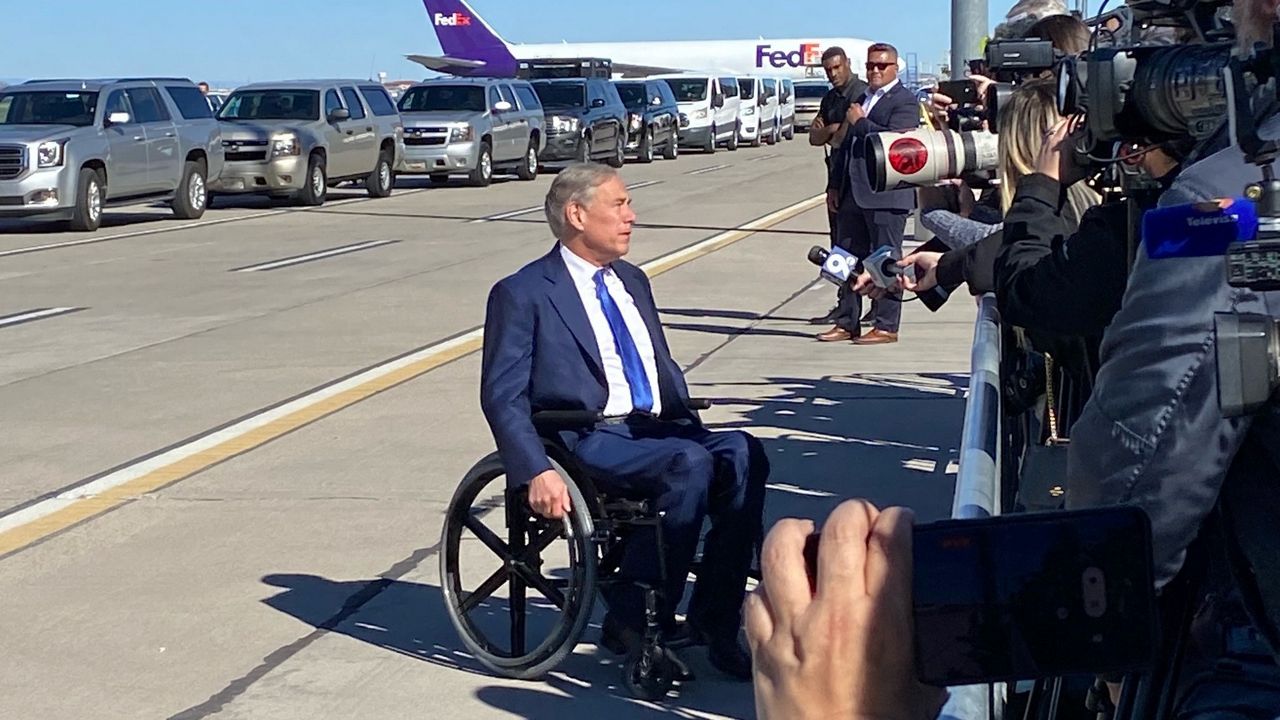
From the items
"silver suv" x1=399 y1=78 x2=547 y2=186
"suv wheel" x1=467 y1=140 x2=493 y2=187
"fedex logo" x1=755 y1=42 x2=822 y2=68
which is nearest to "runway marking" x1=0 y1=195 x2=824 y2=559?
"silver suv" x1=399 y1=78 x2=547 y2=186

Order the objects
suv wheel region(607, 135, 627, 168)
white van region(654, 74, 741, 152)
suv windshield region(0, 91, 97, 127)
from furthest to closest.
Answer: white van region(654, 74, 741, 152) → suv wheel region(607, 135, 627, 168) → suv windshield region(0, 91, 97, 127)

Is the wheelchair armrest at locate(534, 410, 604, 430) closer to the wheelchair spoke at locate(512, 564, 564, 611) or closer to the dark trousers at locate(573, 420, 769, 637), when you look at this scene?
the dark trousers at locate(573, 420, 769, 637)

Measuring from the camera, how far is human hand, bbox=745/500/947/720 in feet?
5.32

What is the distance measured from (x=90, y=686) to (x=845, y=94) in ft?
25.4

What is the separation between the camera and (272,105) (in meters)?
28.4

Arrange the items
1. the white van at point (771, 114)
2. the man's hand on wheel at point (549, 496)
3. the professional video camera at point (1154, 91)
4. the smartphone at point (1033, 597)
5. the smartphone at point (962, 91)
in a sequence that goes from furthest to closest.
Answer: the white van at point (771, 114), the smartphone at point (962, 91), the man's hand on wheel at point (549, 496), the professional video camera at point (1154, 91), the smartphone at point (1033, 597)

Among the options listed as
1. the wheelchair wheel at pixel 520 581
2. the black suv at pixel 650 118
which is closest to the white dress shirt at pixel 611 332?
the wheelchair wheel at pixel 520 581

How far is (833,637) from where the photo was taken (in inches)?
65.0

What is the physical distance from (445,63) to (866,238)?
61141mm

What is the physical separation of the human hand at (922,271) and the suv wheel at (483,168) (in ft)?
86.3

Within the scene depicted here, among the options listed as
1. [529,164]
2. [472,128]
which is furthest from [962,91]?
[529,164]

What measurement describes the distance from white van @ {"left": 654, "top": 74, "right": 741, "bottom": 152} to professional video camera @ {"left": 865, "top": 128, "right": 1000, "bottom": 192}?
3816 centimetres

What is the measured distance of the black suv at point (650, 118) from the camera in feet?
130

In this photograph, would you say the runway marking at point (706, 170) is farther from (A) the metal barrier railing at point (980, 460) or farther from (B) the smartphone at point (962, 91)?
(A) the metal barrier railing at point (980, 460)
